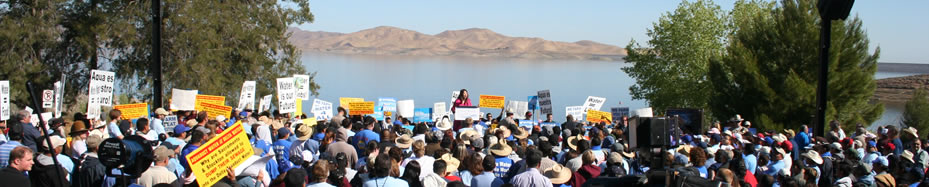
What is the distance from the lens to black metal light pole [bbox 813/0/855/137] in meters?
12.5

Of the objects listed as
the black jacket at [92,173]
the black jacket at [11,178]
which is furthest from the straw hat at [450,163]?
the black jacket at [11,178]

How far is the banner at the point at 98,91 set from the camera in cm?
1520

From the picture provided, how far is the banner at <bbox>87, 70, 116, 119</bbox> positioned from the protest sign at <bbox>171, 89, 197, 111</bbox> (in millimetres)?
1557

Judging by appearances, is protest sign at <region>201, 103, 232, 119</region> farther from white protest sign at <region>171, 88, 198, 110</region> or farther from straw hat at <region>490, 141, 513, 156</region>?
straw hat at <region>490, 141, 513, 156</region>

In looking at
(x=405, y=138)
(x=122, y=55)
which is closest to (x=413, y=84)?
(x=122, y=55)

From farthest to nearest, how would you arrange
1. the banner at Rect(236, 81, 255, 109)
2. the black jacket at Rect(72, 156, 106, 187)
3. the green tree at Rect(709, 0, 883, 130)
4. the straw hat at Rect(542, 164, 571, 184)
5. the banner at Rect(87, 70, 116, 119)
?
the green tree at Rect(709, 0, 883, 130)
the banner at Rect(236, 81, 255, 109)
the banner at Rect(87, 70, 116, 119)
the straw hat at Rect(542, 164, 571, 184)
the black jacket at Rect(72, 156, 106, 187)

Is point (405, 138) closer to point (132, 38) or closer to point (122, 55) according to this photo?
point (132, 38)

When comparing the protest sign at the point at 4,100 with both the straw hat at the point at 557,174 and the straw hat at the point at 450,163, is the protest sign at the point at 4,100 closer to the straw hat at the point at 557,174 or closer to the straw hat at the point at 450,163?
the straw hat at the point at 450,163

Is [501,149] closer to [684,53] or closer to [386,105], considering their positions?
[386,105]

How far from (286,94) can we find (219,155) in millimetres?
12010

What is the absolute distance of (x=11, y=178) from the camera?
6.20m

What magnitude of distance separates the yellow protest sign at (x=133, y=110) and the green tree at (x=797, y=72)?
63.6 feet

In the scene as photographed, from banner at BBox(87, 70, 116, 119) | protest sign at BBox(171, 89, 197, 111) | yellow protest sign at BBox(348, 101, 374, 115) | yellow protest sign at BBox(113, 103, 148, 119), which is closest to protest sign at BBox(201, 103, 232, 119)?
protest sign at BBox(171, 89, 197, 111)

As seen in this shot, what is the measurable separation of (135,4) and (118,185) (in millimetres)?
22070
